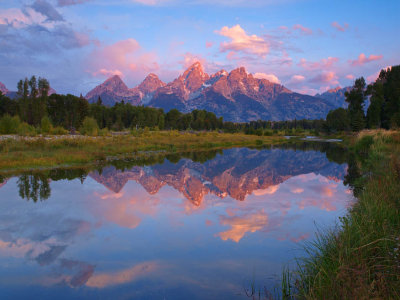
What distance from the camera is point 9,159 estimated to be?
80.6 ft

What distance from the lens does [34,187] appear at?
Answer: 17797mm

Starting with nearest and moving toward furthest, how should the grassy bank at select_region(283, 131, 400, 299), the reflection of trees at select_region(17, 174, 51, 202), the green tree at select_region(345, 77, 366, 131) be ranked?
1. the grassy bank at select_region(283, 131, 400, 299)
2. the reflection of trees at select_region(17, 174, 51, 202)
3. the green tree at select_region(345, 77, 366, 131)

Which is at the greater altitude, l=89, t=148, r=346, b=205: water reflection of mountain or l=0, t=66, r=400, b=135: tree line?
l=0, t=66, r=400, b=135: tree line

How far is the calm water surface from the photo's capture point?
7.31 metres

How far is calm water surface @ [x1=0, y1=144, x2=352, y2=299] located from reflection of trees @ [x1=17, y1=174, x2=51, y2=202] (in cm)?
5


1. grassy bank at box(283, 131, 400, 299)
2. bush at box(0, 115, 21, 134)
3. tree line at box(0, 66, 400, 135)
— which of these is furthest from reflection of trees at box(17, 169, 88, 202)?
bush at box(0, 115, 21, 134)

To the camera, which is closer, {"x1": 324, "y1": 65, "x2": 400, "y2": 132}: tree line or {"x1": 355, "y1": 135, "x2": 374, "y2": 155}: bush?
{"x1": 355, "y1": 135, "x2": 374, "y2": 155}: bush

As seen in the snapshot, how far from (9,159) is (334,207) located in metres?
23.7

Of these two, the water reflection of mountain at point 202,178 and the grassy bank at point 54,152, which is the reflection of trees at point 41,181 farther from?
the grassy bank at point 54,152

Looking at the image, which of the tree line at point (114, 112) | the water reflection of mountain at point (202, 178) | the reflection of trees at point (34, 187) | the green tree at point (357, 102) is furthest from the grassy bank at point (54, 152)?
the green tree at point (357, 102)

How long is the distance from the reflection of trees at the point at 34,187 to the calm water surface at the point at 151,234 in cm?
5

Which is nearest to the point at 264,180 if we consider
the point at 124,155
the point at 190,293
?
the point at 190,293

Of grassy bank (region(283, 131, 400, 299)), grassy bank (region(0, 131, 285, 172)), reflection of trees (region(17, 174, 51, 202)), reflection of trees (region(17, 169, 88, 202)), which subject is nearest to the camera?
grassy bank (region(283, 131, 400, 299))

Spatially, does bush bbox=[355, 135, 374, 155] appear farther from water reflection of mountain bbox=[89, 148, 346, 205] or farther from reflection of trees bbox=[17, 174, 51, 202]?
reflection of trees bbox=[17, 174, 51, 202]
